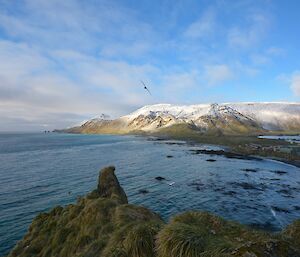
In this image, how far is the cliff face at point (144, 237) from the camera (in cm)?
789

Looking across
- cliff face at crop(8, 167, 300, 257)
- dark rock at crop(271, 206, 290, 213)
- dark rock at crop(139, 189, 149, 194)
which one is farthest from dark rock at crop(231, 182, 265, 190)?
cliff face at crop(8, 167, 300, 257)

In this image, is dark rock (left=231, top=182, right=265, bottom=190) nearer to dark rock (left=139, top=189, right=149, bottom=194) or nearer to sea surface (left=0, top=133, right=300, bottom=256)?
sea surface (left=0, top=133, right=300, bottom=256)

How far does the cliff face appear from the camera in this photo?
7887 millimetres

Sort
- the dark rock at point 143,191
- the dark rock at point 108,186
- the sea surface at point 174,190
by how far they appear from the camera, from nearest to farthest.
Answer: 1. the dark rock at point 108,186
2. the sea surface at point 174,190
3. the dark rock at point 143,191

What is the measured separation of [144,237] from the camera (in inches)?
383

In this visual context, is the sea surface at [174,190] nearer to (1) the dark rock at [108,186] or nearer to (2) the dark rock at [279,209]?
(2) the dark rock at [279,209]

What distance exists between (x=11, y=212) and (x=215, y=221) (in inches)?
1492

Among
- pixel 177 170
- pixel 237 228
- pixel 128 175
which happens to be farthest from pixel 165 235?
pixel 177 170

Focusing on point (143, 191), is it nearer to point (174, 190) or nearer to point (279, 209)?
point (174, 190)

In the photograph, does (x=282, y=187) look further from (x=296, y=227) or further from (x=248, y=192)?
(x=296, y=227)

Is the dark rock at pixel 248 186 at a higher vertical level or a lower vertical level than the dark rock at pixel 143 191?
lower

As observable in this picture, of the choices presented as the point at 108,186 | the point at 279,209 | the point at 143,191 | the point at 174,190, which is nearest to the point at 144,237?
the point at 108,186

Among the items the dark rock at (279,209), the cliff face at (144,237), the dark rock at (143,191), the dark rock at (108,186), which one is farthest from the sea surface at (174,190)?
the cliff face at (144,237)

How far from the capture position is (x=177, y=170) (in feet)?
266
